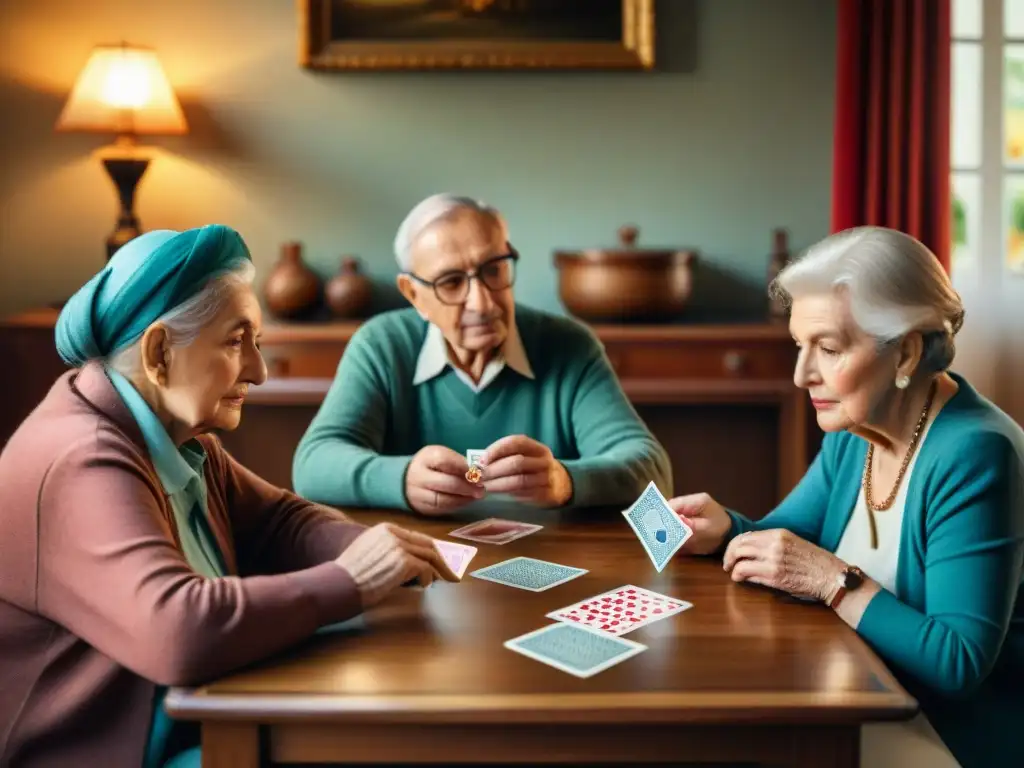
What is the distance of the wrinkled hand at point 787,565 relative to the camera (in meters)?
1.62

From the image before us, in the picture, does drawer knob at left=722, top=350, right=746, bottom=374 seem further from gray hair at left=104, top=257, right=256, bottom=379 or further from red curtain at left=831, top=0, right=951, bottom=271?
gray hair at left=104, top=257, right=256, bottom=379

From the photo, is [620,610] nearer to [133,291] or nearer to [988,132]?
[133,291]

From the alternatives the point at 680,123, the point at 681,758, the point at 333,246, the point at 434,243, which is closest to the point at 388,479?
the point at 434,243

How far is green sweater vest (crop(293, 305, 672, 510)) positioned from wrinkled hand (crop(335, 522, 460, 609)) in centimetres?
77

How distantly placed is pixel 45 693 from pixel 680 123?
3460 mm

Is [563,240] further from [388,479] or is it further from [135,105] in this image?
[388,479]

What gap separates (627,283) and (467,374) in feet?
4.81

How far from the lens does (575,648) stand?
143 cm

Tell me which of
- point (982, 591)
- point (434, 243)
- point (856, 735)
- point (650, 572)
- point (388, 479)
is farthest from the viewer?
point (434, 243)

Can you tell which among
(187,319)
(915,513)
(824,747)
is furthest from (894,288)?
(187,319)

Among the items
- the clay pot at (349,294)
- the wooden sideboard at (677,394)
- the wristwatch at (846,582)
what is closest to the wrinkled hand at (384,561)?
the wristwatch at (846,582)

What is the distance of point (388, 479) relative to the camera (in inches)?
86.3

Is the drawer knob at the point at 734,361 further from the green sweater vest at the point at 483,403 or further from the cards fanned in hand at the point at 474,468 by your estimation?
the cards fanned in hand at the point at 474,468

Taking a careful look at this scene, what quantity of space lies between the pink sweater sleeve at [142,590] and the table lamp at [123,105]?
2791 mm
